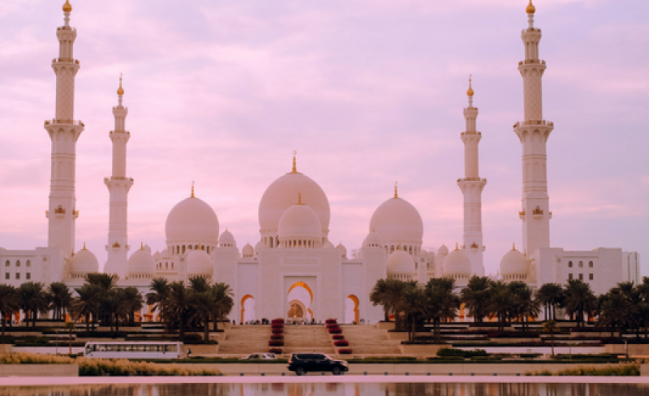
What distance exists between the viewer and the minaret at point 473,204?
77.8 meters

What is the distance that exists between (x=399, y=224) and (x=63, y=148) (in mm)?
30405

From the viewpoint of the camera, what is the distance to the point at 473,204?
77.9 m

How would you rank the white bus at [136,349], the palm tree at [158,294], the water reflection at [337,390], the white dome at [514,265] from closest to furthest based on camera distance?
the water reflection at [337,390] < the white bus at [136,349] < the palm tree at [158,294] < the white dome at [514,265]

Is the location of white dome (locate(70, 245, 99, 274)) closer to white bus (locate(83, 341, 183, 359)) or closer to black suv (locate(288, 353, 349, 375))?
white bus (locate(83, 341, 183, 359))

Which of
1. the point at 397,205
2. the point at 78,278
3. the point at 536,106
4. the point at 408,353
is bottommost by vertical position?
the point at 408,353

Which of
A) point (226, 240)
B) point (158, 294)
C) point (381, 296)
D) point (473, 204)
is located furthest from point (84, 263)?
point (473, 204)

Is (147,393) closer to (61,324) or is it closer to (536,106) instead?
(61,324)

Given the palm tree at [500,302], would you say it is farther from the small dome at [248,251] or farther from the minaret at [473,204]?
the small dome at [248,251]

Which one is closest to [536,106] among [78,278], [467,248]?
[467,248]

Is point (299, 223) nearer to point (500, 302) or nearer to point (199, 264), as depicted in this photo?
point (199, 264)

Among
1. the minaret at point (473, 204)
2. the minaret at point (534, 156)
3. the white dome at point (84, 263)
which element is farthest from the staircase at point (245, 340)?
the minaret at point (473, 204)

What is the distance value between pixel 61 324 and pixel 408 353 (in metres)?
24.2

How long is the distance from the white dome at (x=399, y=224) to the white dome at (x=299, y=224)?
10.9 m

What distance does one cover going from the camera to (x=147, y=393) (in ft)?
82.1
